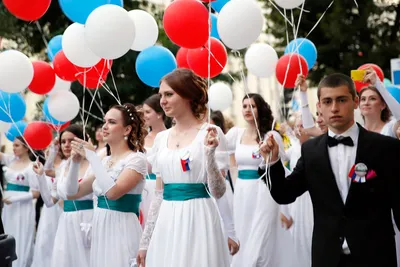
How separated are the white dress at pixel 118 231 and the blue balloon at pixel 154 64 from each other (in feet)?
5.37

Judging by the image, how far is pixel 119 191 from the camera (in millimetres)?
6145

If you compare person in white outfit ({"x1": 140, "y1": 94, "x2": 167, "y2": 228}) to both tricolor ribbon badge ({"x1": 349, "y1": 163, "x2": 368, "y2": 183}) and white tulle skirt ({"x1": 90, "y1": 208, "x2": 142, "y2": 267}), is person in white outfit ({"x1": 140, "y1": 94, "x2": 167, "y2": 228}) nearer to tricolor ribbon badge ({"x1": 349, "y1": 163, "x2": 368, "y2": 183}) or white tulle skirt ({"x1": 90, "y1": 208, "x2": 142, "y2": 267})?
white tulle skirt ({"x1": 90, "y1": 208, "x2": 142, "y2": 267})

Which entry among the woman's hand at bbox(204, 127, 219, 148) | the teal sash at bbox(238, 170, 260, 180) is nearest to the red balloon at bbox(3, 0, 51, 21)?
the woman's hand at bbox(204, 127, 219, 148)

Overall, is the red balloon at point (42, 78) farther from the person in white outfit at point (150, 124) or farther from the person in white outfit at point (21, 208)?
the person in white outfit at point (21, 208)

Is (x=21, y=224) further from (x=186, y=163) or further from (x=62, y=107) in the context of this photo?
(x=186, y=163)

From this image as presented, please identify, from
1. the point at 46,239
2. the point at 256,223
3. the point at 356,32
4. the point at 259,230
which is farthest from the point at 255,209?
the point at 356,32

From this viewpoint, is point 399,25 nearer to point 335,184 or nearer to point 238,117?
point 335,184

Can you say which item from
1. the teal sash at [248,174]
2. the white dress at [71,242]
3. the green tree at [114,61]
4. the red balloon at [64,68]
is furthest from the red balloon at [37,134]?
the green tree at [114,61]

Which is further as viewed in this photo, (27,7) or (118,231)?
(27,7)

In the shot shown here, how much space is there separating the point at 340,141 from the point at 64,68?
4.18 m

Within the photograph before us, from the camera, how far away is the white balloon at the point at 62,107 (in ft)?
27.3

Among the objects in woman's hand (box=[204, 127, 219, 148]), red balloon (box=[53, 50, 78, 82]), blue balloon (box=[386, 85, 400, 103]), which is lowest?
woman's hand (box=[204, 127, 219, 148])

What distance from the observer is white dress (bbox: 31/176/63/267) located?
30.1 ft

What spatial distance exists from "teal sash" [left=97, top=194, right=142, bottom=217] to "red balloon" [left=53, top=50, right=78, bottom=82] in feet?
6.53
